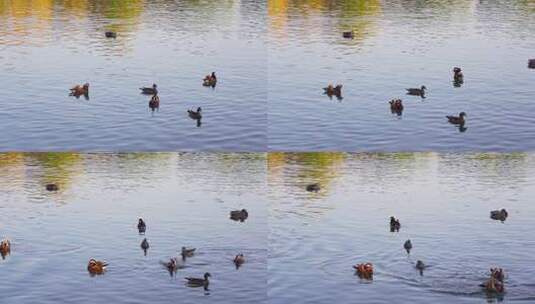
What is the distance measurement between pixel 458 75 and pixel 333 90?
356 cm

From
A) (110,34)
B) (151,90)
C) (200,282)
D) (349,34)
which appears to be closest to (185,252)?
(200,282)

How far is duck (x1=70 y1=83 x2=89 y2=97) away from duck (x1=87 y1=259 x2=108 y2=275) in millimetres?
6473

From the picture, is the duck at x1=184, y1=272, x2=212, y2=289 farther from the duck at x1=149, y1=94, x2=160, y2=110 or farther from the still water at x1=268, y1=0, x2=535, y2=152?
the duck at x1=149, y1=94, x2=160, y2=110

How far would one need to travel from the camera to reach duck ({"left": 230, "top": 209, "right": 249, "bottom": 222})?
32.8 m

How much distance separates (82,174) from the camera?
34344 millimetres

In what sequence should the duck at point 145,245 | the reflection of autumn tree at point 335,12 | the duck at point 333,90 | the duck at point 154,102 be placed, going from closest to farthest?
the duck at point 145,245
the duck at point 154,102
the duck at point 333,90
the reflection of autumn tree at point 335,12

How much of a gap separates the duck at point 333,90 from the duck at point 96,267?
27.0 feet

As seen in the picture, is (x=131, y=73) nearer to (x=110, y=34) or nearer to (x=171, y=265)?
(x=110, y=34)

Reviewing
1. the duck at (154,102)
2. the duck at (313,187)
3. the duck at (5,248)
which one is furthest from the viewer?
the duck at (154,102)

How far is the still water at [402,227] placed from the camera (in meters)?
32.5

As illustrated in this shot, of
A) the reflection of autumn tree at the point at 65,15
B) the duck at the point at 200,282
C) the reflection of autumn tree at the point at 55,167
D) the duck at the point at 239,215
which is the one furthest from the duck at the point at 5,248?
the reflection of autumn tree at the point at 65,15

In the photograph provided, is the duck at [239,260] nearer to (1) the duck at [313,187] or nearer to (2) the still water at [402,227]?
(2) the still water at [402,227]

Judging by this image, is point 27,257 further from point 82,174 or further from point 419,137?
point 419,137

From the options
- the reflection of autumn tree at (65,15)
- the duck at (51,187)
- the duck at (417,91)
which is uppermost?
the reflection of autumn tree at (65,15)
